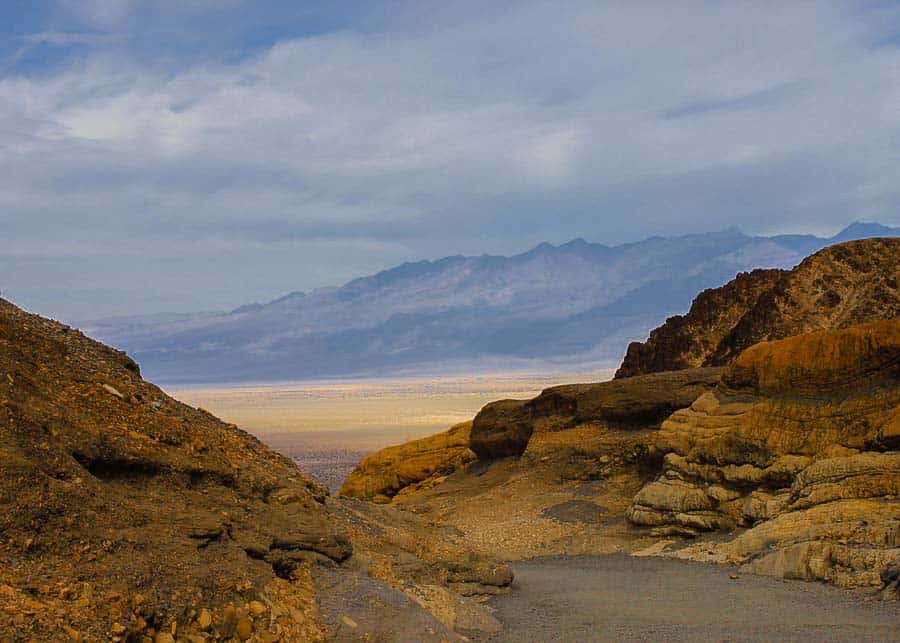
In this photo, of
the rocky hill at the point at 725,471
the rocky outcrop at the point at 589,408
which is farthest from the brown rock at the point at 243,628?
the rocky outcrop at the point at 589,408

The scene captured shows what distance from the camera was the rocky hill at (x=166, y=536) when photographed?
768 cm

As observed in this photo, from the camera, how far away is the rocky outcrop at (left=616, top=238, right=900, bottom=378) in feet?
98.5

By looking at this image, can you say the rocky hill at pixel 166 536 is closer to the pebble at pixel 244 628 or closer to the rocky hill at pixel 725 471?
the pebble at pixel 244 628

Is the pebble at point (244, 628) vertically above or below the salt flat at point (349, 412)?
below

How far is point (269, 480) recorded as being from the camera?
452 inches

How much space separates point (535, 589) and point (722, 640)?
12.1 ft

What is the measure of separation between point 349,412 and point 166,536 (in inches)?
3377

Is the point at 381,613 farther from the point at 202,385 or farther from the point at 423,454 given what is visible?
the point at 202,385

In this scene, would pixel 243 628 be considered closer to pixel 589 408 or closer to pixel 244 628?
pixel 244 628

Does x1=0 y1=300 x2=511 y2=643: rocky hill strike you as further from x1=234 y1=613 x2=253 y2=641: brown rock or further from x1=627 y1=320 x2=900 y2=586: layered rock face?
x1=627 y1=320 x2=900 y2=586: layered rock face

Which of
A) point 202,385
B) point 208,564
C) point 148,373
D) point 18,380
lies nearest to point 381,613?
point 208,564

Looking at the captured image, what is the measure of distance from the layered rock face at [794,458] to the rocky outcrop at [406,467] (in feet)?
30.0

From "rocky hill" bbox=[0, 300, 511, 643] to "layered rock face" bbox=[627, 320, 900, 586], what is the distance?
4.26 meters

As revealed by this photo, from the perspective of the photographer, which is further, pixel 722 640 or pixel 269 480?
pixel 269 480
